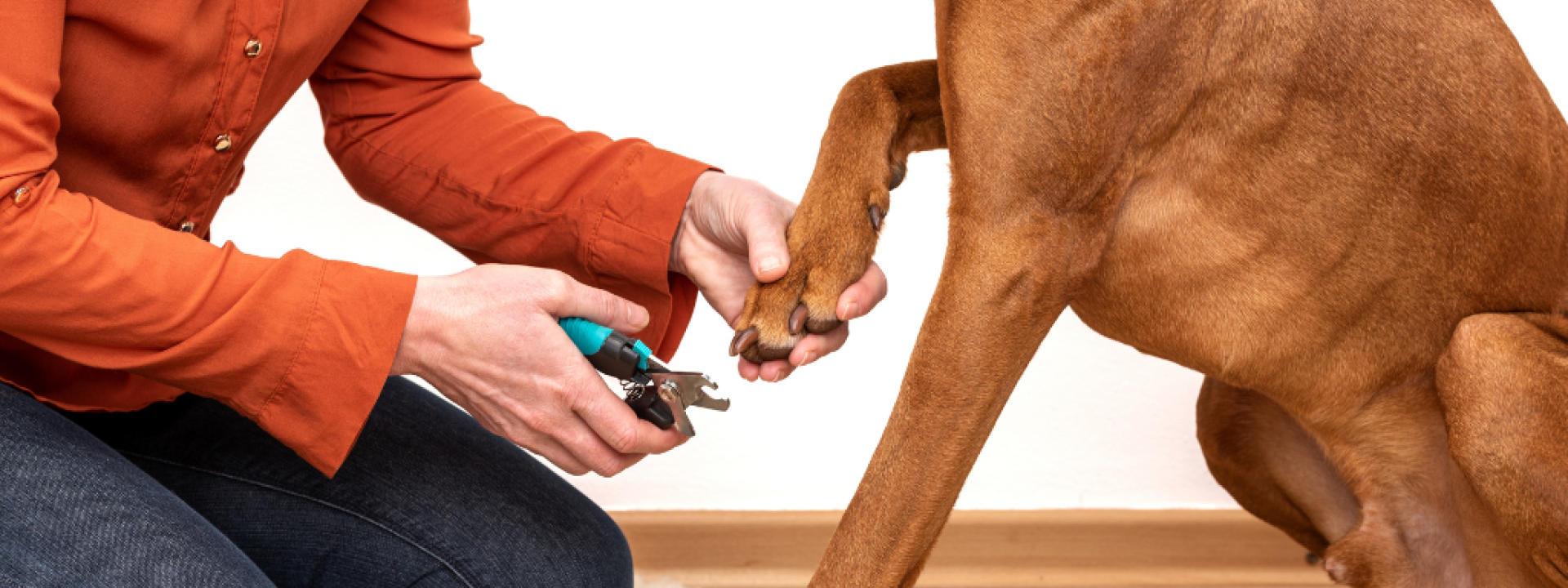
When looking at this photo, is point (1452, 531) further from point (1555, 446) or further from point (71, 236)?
point (71, 236)

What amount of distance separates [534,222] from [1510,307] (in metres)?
1.21

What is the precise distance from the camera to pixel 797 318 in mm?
1324

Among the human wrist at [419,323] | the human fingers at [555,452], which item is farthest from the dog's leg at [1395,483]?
the human wrist at [419,323]

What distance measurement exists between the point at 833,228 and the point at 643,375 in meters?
0.28

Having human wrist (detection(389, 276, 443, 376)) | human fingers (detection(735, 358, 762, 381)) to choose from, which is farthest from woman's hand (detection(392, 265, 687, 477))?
human fingers (detection(735, 358, 762, 381))

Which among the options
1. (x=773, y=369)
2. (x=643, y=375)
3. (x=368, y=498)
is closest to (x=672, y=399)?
(x=643, y=375)

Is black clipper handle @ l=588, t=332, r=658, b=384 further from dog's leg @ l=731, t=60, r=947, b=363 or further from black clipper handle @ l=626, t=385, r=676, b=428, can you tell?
dog's leg @ l=731, t=60, r=947, b=363

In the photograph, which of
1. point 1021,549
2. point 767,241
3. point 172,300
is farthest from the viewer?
point 1021,549

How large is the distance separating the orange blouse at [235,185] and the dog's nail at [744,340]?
0.74 feet

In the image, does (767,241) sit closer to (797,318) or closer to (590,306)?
(797,318)

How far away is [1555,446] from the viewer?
1222 millimetres

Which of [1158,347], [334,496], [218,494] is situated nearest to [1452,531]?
[1158,347]

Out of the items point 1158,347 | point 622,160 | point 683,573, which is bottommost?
point 683,573

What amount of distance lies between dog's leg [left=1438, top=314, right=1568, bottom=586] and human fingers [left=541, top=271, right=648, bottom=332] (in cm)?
91
